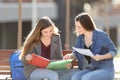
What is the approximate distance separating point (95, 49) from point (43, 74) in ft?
2.26

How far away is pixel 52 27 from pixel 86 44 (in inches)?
18.2

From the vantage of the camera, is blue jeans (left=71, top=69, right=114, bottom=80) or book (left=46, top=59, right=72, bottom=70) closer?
blue jeans (left=71, top=69, right=114, bottom=80)

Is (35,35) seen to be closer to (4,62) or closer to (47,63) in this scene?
(47,63)

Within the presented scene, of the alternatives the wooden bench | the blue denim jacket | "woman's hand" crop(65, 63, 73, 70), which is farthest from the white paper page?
the wooden bench

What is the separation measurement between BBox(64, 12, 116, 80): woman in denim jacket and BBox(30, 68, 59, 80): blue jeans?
0.75ft

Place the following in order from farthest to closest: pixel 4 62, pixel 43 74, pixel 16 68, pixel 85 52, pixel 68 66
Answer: pixel 4 62 < pixel 16 68 < pixel 68 66 < pixel 43 74 < pixel 85 52

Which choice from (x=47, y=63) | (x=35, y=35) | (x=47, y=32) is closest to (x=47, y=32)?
(x=47, y=32)

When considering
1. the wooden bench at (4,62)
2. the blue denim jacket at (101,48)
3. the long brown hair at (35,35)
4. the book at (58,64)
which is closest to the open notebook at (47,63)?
the book at (58,64)

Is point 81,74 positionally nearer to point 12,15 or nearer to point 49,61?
point 49,61

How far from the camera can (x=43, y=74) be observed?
596cm

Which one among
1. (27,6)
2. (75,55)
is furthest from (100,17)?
(75,55)

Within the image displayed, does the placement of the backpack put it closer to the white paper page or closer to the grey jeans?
the grey jeans

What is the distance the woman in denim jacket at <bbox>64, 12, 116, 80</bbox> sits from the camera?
586 centimetres

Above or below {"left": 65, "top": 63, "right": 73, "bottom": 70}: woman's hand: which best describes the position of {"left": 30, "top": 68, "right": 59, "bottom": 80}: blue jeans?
below
